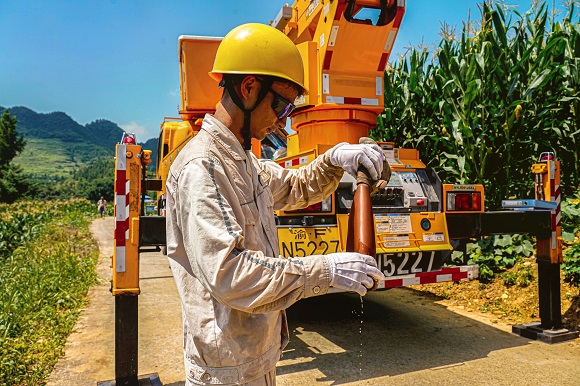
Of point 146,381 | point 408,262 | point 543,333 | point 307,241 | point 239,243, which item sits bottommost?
point 146,381

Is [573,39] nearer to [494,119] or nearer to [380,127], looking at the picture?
[494,119]

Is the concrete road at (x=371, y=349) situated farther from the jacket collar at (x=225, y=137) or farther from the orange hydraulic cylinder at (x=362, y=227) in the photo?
the jacket collar at (x=225, y=137)

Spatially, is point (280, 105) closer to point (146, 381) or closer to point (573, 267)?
point (146, 381)

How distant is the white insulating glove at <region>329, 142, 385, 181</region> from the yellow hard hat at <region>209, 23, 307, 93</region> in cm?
57

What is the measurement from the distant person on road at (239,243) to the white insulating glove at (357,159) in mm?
509

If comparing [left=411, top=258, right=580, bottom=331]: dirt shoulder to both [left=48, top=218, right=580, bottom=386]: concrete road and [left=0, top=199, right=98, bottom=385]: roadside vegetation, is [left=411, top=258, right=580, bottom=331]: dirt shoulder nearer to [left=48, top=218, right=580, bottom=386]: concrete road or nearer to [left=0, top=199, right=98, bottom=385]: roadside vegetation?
[left=48, top=218, right=580, bottom=386]: concrete road

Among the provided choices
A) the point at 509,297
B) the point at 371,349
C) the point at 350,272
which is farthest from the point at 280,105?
the point at 509,297

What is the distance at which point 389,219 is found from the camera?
4.55m

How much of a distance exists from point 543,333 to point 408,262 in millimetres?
1601

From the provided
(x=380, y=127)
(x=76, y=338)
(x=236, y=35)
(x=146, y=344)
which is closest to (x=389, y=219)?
(x=146, y=344)

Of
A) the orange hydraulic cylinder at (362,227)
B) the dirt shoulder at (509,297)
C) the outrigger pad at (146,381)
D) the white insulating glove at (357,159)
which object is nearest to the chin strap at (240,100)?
the orange hydraulic cylinder at (362,227)

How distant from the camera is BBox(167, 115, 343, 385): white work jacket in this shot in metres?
1.48

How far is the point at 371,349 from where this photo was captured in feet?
14.9

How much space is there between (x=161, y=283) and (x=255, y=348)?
6.74 m
